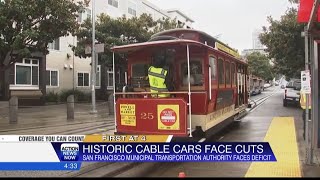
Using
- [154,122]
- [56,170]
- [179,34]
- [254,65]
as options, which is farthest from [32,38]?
[254,65]

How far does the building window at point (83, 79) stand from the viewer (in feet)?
125

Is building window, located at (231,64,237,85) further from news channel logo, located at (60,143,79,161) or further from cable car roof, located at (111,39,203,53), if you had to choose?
news channel logo, located at (60,143,79,161)

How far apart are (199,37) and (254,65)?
8639cm

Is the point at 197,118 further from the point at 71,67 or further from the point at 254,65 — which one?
the point at 254,65

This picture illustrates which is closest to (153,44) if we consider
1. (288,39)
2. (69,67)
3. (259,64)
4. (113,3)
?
(288,39)

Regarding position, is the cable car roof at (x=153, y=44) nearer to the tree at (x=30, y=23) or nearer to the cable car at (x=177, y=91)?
the cable car at (x=177, y=91)

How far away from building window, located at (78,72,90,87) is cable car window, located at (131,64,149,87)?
27452mm

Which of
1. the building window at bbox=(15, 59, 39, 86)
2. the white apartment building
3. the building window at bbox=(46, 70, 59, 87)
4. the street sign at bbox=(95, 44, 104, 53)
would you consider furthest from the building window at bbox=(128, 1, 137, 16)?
the street sign at bbox=(95, 44, 104, 53)

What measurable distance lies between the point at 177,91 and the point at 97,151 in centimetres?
327

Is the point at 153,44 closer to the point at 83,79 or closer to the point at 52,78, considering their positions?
the point at 52,78

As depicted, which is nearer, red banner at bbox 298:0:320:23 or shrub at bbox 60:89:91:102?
red banner at bbox 298:0:320:23

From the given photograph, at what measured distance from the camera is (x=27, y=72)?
30.6 m

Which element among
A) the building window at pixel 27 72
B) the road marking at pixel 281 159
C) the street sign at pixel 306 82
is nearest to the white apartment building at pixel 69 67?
the building window at pixel 27 72

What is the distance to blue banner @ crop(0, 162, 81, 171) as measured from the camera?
7186 mm
